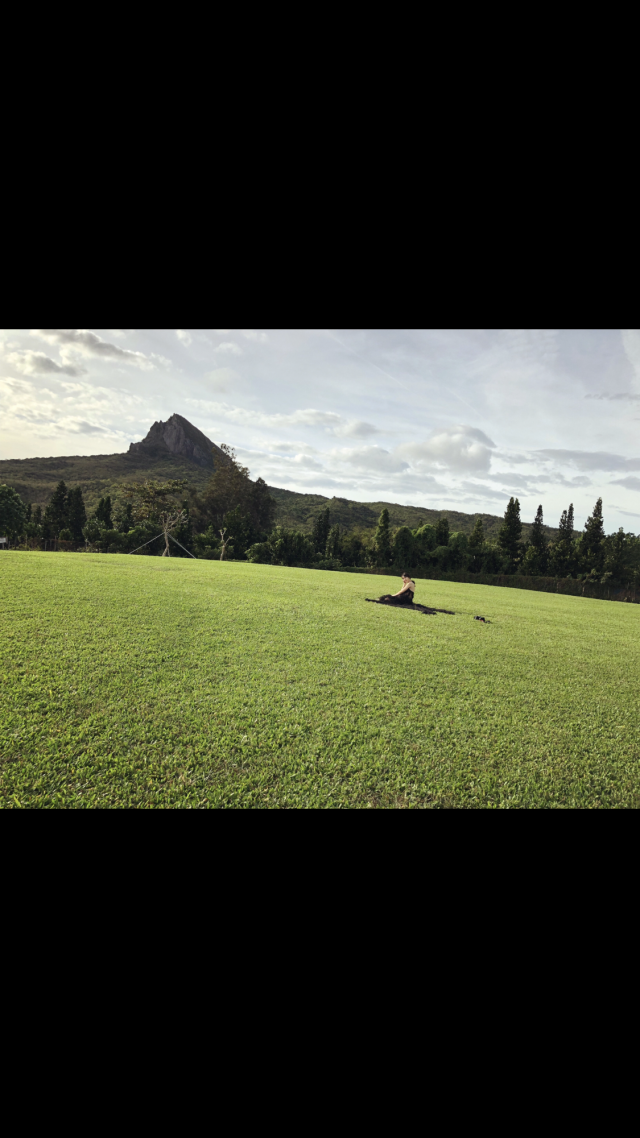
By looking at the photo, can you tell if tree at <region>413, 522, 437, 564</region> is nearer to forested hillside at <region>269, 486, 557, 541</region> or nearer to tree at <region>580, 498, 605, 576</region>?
forested hillside at <region>269, 486, 557, 541</region>

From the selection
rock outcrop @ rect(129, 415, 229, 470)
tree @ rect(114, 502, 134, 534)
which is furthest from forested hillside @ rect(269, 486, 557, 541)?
tree @ rect(114, 502, 134, 534)

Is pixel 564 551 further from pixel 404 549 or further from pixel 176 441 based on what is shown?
pixel 176 441

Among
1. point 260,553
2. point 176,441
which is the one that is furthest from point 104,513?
point 260,553

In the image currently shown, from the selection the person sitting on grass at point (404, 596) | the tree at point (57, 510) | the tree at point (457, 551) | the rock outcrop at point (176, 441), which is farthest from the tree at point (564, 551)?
the tree at point (57, 510)

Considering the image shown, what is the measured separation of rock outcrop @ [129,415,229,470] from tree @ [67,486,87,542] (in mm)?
1600

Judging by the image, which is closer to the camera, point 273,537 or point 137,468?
point 137,468

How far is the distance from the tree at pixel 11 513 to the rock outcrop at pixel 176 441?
2.54m

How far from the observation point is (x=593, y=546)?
10.9 meters

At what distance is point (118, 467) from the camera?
9516 mm

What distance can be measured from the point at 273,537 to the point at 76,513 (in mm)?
10804
